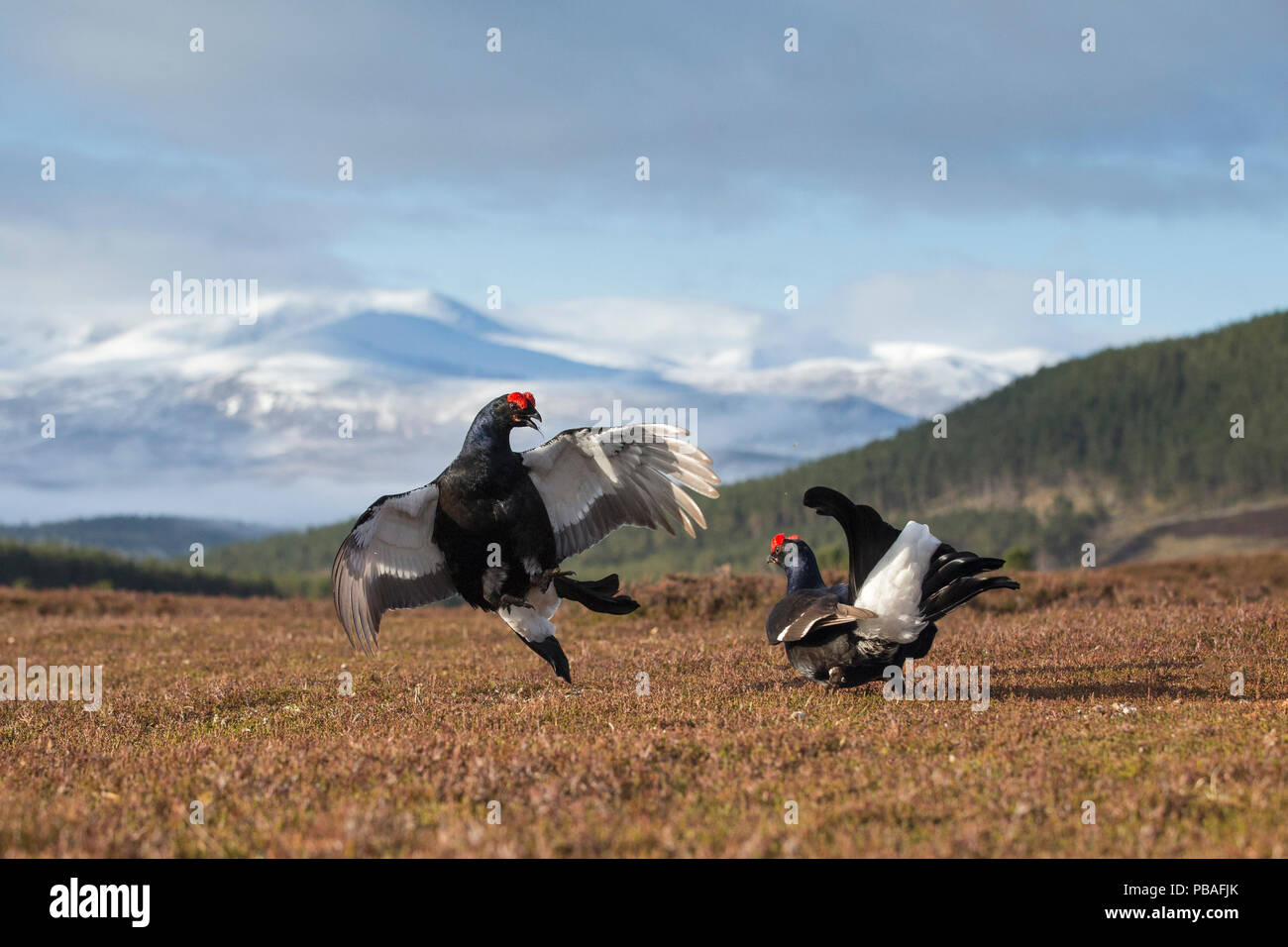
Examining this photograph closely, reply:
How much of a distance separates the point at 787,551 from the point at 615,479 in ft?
7.14

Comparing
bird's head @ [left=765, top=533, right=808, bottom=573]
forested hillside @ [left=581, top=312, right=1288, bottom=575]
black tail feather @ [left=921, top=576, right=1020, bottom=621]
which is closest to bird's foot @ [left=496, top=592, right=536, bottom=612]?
bird's head @ [left=765, top=533, right=808, bottom=573]

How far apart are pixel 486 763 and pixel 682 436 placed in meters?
4.79

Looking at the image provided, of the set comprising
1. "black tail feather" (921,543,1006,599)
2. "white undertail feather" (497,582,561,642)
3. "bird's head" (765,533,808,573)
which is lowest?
"white undertail feather" (497,582,561,642)

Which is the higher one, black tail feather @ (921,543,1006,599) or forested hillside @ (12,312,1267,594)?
forested hillside @ (12,312,1267,594)

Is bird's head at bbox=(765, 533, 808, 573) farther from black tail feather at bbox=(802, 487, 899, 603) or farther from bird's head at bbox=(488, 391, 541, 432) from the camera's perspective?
bird's head at bbox=(488, 391, 541, 432)

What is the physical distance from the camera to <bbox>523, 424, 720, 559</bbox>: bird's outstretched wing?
11.4 m

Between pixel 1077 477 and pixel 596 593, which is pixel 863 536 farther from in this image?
pixel 1077 477

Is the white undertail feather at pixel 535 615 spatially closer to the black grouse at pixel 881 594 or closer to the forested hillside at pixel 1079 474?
the black grouse at pixel 881 594

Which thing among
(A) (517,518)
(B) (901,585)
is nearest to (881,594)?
(B) (901,585)

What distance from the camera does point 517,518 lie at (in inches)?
447

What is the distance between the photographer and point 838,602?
34.7 feet

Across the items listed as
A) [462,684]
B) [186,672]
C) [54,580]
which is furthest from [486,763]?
[54,580]

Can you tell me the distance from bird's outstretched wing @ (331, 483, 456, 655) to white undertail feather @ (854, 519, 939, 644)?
4.89 meters

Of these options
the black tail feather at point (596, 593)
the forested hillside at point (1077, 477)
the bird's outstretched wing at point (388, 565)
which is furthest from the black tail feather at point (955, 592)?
the forested hillside at point (1077, 477)
